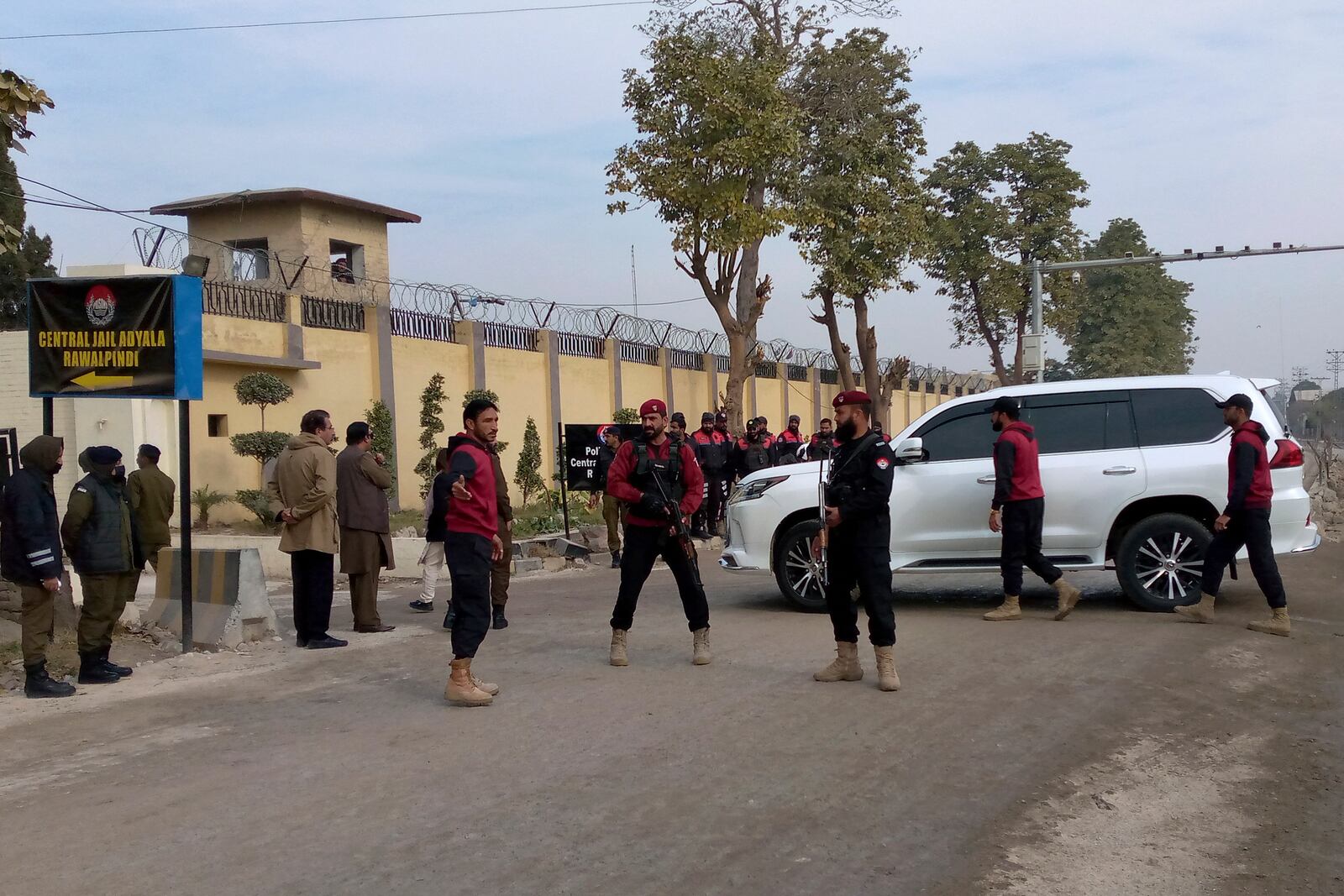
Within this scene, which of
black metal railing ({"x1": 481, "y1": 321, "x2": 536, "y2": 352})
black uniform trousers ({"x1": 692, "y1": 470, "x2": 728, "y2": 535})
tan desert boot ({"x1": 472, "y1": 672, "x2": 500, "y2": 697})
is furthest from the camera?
black metal railing ({"x1": 481, "y1": 321, "x2": 536, "y2": 352})

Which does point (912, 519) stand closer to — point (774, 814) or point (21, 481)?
point (774, 814)

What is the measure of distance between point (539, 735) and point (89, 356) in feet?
16.1

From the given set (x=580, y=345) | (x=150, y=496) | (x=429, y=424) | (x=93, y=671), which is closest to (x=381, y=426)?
(x=429, y=424)

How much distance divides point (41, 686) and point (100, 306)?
2.83 meters

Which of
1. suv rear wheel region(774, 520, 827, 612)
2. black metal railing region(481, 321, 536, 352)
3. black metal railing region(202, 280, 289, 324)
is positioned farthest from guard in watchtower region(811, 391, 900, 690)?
black metal railing region(481, 321, 536, 352)

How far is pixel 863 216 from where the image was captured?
94.5 feet

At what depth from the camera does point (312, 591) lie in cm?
973

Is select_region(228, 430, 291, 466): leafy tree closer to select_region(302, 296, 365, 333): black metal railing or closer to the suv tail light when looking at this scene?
select_region(302, 296, 365, 333): black metal railing

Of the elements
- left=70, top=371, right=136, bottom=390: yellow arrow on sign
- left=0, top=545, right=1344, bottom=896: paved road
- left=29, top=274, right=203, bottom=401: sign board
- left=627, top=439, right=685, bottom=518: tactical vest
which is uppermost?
left=29, top=274, right=203, bottom=401: sign board

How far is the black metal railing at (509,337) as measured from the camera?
23156mm

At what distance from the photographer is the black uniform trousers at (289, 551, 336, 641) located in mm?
9672

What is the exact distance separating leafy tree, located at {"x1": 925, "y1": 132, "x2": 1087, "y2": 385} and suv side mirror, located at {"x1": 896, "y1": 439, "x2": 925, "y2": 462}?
100 ft

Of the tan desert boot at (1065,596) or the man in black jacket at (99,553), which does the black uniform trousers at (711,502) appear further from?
the man in black jacket at (99,553)

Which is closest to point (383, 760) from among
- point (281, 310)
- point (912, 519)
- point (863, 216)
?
point (912, 519)
